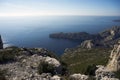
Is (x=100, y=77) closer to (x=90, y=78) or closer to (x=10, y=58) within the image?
(x=90, y=78)

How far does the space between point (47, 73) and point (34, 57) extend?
7.14 meters

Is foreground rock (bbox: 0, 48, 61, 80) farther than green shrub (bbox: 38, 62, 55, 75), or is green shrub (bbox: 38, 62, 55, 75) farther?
green shrub (bbox: 38, 62, 55, 75)

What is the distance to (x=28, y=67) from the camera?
19422mm

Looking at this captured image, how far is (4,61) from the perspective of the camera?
877 inches

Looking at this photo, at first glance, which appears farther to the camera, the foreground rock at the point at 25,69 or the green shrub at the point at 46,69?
the green shrub at the point at 46,69

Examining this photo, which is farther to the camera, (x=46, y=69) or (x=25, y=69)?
(x=25, y=69)

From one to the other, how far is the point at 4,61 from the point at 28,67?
4.11 meters

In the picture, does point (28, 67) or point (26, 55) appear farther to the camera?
point (26, 55)

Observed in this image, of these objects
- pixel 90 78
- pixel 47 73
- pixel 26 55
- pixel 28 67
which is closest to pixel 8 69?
pixel 28 67

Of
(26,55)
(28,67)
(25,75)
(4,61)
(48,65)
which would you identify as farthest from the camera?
(26,55)

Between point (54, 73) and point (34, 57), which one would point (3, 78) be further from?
point (34, 57)

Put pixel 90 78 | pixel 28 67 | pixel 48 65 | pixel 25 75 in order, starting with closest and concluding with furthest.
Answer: pixel 90 78, pixel 25 75, pixel 48 65, pixel 28 67

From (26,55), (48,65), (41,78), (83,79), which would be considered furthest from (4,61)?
(83,79)

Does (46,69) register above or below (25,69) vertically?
above
